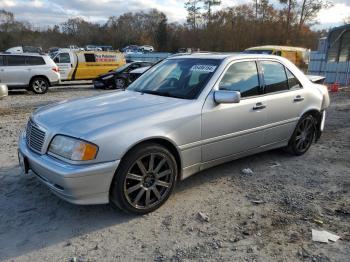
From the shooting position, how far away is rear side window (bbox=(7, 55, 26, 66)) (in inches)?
549

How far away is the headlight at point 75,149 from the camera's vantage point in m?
3.17

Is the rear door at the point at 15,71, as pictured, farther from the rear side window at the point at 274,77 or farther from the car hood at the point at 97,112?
the rear side window at the point at 274,77

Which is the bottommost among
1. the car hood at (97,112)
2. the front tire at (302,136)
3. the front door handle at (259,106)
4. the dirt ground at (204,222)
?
the dirt ground at (204,222)

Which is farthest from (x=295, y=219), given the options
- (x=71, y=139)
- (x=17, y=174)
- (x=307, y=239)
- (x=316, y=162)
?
(x=17, y=174)

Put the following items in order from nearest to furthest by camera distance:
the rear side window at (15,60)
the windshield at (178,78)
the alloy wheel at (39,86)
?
the windshield at (178,78) → the rear side window at (15,60) → the alloy wheel at (39,86)

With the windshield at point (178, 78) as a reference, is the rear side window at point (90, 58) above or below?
below

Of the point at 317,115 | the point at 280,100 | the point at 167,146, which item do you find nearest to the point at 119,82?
the point at 317,115

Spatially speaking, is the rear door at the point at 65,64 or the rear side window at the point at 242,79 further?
the rear door at the point at 65,64

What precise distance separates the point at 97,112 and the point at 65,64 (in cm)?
1515

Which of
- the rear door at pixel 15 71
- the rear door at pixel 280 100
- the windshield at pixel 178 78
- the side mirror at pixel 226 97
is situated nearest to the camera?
the side mirror at pixel 226 97

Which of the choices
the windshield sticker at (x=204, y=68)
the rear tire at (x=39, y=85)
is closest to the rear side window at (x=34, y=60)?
the rear tire at (x=39, y=85)

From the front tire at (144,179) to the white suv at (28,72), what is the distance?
40.2ft

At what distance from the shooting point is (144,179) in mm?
3617

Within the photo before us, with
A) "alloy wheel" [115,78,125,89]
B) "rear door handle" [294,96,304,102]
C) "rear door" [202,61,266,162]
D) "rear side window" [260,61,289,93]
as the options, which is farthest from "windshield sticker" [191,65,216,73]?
"alloy wheel" [115,78,125,89]
